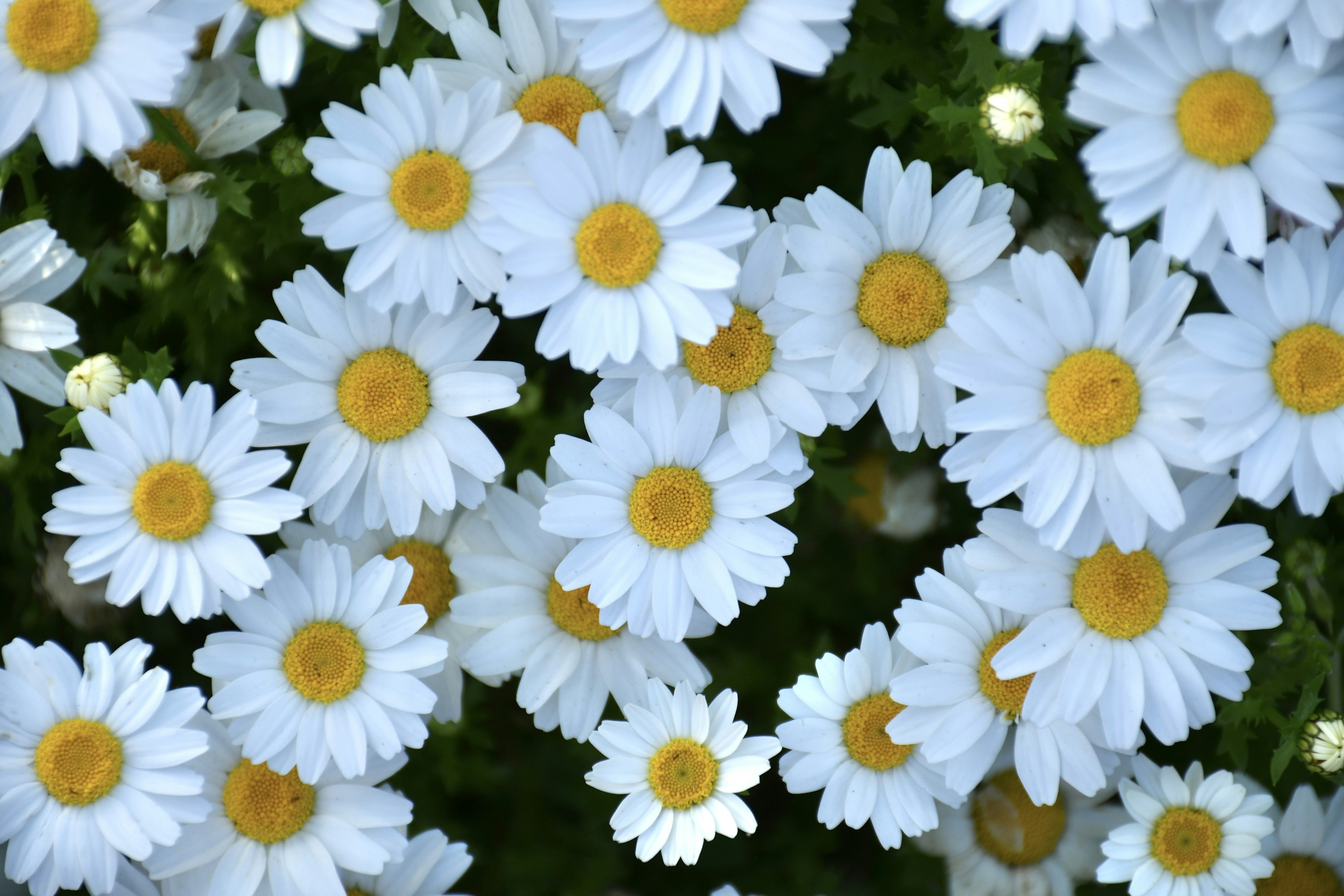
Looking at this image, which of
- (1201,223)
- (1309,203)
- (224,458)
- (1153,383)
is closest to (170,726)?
(224,458)

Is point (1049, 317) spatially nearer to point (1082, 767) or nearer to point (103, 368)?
point (1082, 767)

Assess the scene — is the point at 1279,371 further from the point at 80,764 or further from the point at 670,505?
the point at 80,764

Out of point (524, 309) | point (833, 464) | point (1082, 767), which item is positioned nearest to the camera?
point (524, 309)

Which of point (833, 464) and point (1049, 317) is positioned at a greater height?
point (1049, 317)

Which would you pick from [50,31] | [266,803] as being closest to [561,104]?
[50,31]

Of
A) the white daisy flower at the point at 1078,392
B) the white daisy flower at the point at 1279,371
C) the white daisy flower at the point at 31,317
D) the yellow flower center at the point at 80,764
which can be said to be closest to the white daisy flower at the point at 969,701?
the white daisy flower at the point at 1078,392

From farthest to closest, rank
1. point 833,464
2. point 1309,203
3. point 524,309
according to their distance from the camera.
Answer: point 833,464, point 524,309, point 1309,203
